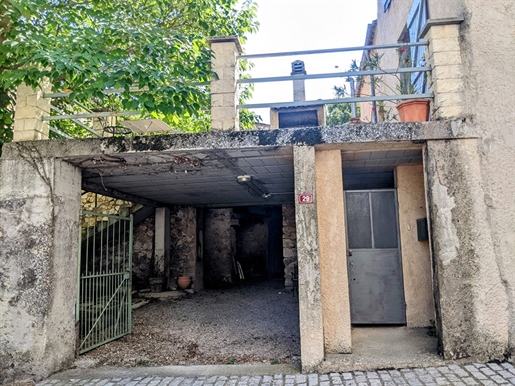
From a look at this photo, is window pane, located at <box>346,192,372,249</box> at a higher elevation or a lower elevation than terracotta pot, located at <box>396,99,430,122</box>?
lower

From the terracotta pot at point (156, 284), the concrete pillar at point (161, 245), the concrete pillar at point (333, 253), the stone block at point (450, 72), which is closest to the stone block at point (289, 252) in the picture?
the concrete pillar at point (161, 245)

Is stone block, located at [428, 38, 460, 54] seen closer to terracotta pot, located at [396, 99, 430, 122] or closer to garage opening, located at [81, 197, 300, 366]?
terracotta pot, located at [396, 99, 430, 122]

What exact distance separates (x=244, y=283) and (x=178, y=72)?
9312 millimetres

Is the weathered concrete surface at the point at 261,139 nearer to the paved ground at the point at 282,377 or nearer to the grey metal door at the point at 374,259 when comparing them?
the grey metal door at the point at 374,259

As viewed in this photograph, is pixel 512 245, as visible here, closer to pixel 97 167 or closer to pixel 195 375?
pixel 195 375

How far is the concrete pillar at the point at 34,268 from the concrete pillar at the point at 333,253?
11.5 feet

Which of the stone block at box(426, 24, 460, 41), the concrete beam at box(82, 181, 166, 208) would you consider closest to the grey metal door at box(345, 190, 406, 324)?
the stone block at box(426, 24, 460, 41)

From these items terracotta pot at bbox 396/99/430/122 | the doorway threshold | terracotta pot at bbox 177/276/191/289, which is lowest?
the doorway threshold

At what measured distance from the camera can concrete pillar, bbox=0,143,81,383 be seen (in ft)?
15.1

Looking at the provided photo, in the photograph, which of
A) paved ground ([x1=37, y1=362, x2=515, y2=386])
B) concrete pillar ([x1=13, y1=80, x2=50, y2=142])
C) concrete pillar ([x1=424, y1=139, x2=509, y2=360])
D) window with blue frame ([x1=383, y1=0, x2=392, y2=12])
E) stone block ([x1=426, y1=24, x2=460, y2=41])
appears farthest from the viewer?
window with blue frame ([x1=383, y1=0, x2=392, y2=12])

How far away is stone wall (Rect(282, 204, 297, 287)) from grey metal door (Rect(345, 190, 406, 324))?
4828 mm

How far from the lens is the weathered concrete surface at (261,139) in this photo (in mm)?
4676

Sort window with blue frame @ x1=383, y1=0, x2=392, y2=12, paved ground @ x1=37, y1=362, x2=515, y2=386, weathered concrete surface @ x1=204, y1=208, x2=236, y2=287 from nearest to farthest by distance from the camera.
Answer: paved ground @ x1=37, y1=362, x2=515, y2=386, window with blue frame @ x1=383, y1=0, x2=392, y2=12, weathered concrete surface @ x1=204, y1=208, x2=236, y2=287

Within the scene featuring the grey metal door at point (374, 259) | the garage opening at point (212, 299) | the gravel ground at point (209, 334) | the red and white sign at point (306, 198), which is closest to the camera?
the red and white sign at point (306, 198)
